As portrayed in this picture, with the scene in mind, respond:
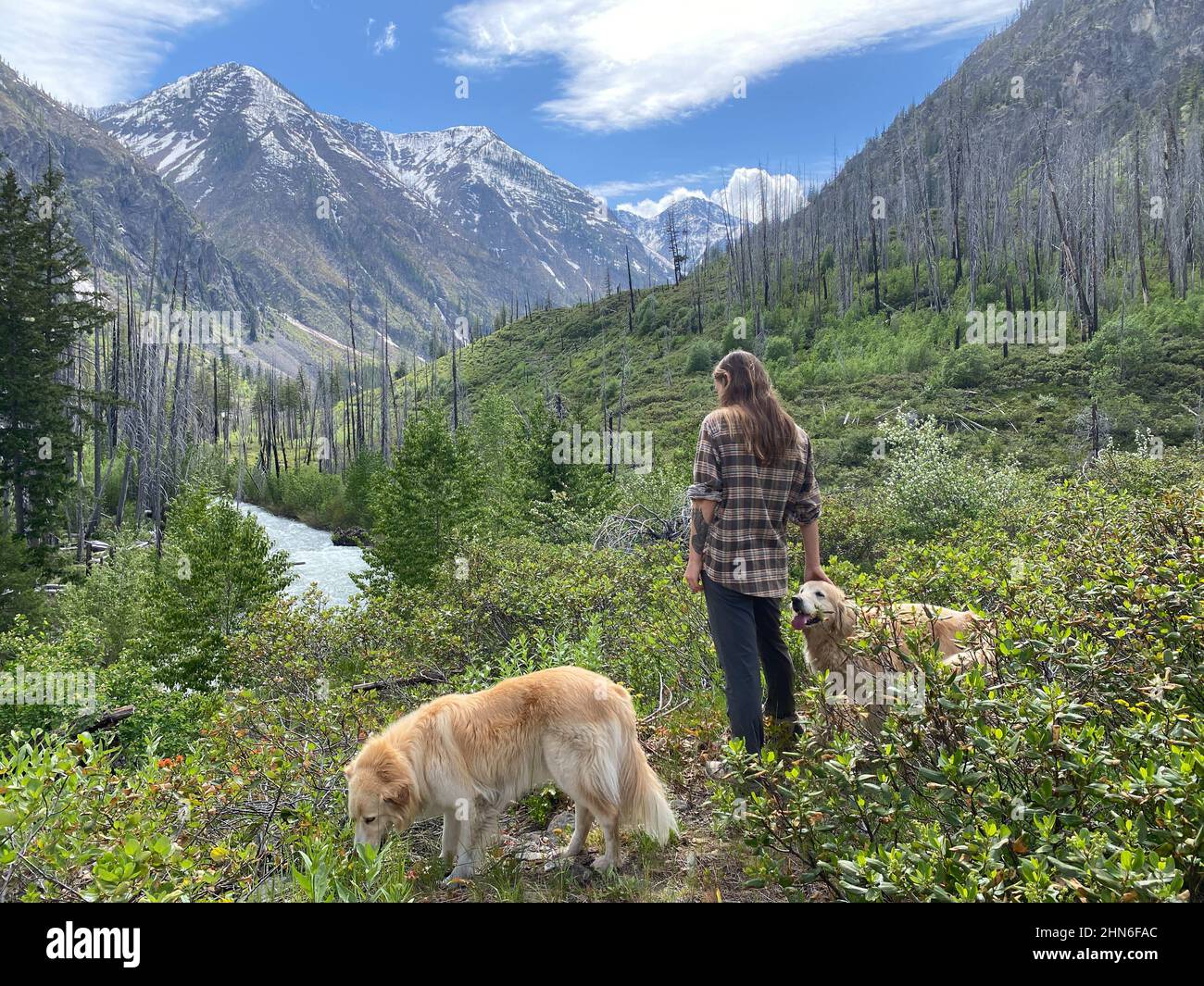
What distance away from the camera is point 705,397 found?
56250 millimetres

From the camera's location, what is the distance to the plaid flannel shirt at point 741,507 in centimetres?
390

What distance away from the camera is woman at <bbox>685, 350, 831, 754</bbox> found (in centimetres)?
391

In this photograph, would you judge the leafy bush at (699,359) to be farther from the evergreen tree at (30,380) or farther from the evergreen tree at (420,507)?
the evergreen tree at (30,380)

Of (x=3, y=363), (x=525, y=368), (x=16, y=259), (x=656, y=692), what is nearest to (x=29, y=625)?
(x=3, y=363)

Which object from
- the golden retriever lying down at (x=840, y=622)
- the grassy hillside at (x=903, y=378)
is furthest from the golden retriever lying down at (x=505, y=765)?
the grassy hillside at (x=903, y=378)

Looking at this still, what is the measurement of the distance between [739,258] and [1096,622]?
88494 millimetres

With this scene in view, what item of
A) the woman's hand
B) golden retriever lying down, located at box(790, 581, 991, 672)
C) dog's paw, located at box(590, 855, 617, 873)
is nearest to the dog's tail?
dog's paw, located at box(590, 855, 617, 873)

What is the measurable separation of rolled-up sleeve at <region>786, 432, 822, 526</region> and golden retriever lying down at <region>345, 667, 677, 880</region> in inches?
58.3

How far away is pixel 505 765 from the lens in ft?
11.7

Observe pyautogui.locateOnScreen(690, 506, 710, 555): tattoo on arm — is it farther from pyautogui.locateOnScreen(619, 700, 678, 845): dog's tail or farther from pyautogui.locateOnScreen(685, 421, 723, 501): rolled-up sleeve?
pyautogui.locateOnScreen(619, 700, 678, 845): dog's tail

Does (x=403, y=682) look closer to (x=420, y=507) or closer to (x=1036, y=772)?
(x=1036, y=772)

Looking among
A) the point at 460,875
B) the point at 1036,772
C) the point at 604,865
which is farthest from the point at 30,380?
the point at 1036,772

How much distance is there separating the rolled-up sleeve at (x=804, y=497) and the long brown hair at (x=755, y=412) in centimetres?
20
